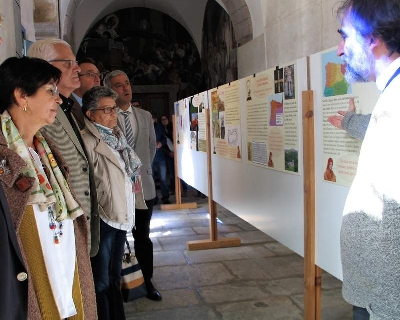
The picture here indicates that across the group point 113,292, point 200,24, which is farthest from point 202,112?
point 200,24

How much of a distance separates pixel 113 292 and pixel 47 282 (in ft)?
3.65

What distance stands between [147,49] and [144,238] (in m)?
13.1

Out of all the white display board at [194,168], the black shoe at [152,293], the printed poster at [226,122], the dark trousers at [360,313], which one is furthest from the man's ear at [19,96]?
the white display board at [194,168]

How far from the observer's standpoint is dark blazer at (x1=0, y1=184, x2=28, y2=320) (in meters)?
1.50

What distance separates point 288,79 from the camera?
10.2ft

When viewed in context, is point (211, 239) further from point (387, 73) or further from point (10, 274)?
point (387, 73)

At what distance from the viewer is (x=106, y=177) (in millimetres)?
2684

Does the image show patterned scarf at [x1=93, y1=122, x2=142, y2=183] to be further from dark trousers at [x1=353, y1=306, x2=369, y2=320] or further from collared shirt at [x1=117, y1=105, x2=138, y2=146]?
dark trousers at [x1=353, y1=306, x2=369, y2=320]

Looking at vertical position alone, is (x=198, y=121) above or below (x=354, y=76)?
below

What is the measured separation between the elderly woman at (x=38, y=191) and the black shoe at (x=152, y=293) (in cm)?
190

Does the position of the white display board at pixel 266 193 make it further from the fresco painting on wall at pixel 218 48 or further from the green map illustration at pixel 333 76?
the fresco painting on wall at pixel 218 48

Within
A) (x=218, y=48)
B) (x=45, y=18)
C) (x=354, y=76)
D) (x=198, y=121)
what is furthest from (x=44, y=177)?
(x=218, y=48)

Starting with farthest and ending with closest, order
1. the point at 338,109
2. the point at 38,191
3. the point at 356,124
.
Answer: the point at 338,109, the point at 356,124, the point at 38,191

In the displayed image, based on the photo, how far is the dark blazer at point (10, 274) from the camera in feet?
4.93
